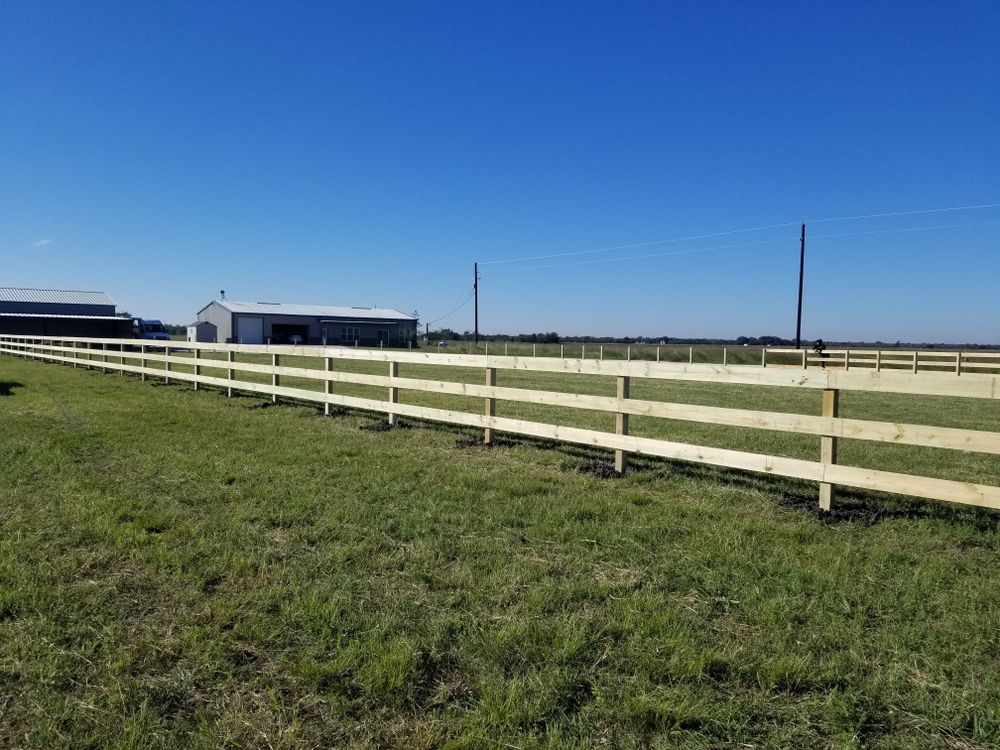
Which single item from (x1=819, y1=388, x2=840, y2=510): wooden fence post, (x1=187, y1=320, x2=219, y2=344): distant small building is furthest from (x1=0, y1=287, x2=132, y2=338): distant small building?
→ (x1=819, y1=388, x2=840, y2=510): wooden fence post

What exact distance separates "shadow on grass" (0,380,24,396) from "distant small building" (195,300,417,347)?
4528 centimetres

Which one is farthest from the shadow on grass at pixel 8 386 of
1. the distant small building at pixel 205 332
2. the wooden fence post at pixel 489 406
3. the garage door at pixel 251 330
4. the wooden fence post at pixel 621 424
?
the distant small building at pixel 205 332

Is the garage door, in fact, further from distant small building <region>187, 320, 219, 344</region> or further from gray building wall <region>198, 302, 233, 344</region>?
distant small building <region>187, 320, 219, 344</region>

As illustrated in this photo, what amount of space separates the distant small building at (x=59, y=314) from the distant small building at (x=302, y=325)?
8392mm

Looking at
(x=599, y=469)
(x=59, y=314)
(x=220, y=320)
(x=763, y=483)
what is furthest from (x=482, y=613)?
(x=59, y=314)

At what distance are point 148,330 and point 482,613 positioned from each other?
236ft

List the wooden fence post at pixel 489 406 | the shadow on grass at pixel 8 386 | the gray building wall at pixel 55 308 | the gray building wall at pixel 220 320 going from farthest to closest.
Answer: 1. the gray building wall at pixel 55 308
2. the gray building wall at pixel 220 320
3. the shadow on grass at pixel 8 386
4. the wooden fence post at pixel 489 406

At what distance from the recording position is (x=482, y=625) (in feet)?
10.7

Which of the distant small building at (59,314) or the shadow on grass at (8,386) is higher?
the distant small building at (59,314)

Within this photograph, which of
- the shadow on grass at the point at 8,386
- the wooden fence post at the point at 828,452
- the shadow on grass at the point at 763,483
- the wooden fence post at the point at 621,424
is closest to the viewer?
the shadow on grass at the point at 763,483

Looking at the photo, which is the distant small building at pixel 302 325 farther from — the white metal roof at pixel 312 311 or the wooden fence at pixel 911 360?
the wooden fence at pixel 911 360

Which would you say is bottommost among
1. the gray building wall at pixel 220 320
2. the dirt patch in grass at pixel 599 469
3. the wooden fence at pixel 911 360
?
the dirt patch in grass at pixel 599 469

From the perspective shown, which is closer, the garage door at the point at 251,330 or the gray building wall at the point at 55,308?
the garage door at the point at 251,330

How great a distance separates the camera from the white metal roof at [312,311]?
63.4 metres
